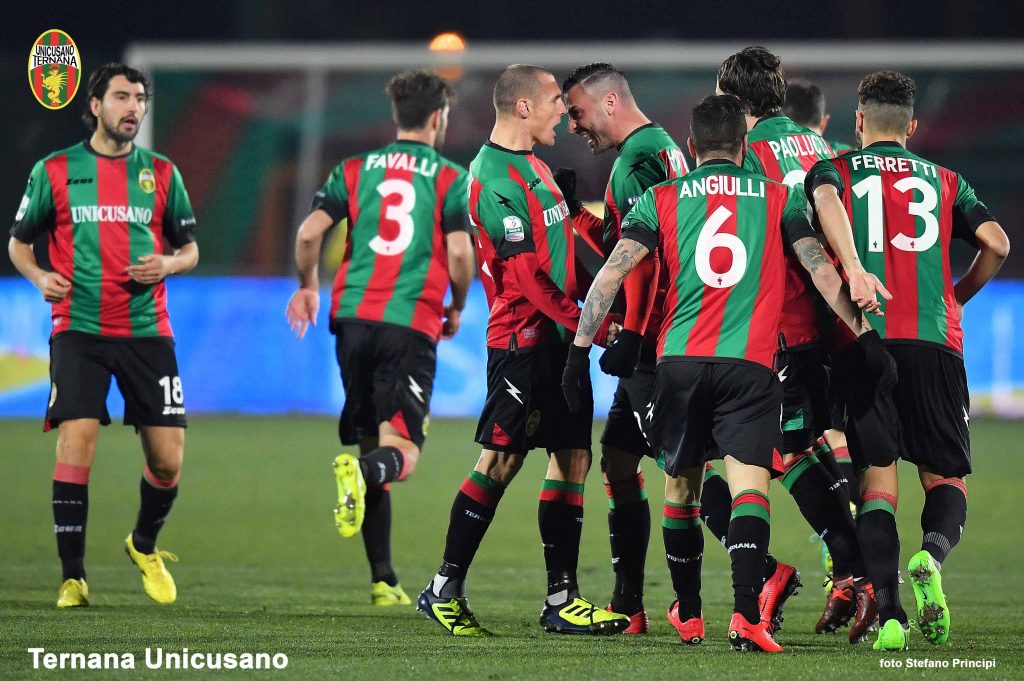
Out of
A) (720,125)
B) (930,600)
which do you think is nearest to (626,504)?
(930,600)

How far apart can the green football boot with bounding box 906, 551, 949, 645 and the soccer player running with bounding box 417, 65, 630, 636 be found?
3.84ft

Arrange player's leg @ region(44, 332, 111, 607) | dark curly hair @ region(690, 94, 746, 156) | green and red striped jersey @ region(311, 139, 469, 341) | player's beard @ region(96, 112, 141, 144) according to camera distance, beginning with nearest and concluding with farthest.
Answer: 1. dark curly hair @ region(690, 94, 746, 156)
2. player's leg @ region(44, 332, 111, 607)
3. player's beard @ region(96, 112, 141, 144)
4. green and red striped jersey @ region(311, 139, 469, 341)

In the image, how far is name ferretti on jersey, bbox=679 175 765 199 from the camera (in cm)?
517

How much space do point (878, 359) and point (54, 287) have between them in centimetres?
363

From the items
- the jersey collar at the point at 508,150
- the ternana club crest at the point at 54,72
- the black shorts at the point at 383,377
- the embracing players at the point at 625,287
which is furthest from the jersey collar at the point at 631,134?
the ternana club crest at the point at 54,72

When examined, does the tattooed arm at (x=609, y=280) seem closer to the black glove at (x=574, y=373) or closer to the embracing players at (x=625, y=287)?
the black glove at (x=574, y=373)

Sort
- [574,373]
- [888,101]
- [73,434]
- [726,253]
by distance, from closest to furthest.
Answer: [726,253]
[574,373]
[888,101]
[73,434]

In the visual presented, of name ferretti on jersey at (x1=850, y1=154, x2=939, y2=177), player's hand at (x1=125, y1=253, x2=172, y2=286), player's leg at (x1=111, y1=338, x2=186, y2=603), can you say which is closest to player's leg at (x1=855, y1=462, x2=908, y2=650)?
name ferretti on jersey at (x1=850, y1=154, x2=939, y2=177)

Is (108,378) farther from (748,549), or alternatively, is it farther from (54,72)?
(748,549)

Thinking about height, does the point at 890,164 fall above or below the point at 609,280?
above

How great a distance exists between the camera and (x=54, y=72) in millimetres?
7590

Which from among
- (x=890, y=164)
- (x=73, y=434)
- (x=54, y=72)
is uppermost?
(x=54, y=72)

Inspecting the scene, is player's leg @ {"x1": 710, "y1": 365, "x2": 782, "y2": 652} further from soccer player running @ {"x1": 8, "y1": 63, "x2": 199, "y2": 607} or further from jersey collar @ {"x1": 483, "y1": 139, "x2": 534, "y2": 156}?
soccer player running @ {"x1": 8, "y1": 63, "x2": 199, "y2": 607}

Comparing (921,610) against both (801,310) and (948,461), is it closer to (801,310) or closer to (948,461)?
(948,461)
